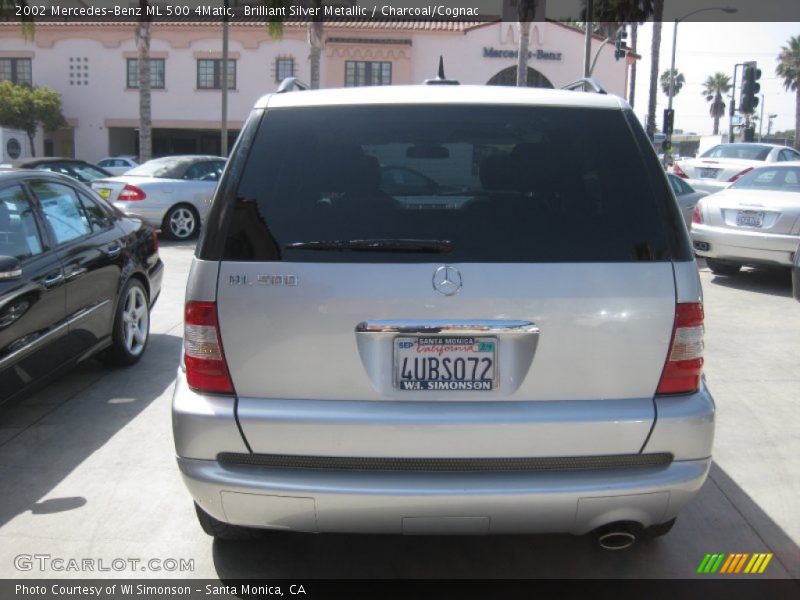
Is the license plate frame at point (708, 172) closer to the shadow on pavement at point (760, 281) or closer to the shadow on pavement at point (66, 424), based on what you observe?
the shadow on pavement at point (760, 281)

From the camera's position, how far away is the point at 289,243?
269 centimetres

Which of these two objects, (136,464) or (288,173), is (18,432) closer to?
(136,464)

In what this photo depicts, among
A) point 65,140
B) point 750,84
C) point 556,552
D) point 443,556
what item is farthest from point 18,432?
point 65,140

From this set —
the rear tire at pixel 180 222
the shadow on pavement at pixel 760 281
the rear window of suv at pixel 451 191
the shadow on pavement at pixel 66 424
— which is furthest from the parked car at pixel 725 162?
the rear window of suv at pixel 451 191

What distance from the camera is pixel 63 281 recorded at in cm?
491

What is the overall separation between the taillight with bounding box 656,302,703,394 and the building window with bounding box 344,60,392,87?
34.0m

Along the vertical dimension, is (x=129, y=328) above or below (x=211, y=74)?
below

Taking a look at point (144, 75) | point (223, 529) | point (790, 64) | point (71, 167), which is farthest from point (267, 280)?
point (790, 64)

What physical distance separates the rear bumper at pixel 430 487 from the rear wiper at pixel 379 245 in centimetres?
52

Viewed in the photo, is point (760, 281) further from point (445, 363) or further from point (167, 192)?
point (167, 192)

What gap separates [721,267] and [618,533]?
877 cm

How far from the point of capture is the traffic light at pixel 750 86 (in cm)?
2017

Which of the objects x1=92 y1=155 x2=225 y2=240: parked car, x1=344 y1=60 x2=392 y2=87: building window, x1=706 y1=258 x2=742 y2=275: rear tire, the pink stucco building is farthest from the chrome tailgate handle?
x1=344 y1=60 x2=392 y2=87: building window

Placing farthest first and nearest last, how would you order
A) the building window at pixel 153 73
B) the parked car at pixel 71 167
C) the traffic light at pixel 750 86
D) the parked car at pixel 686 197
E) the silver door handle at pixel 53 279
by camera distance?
the building window at pixel 153 73, the traffic light at pixel 750 86, the parked car at pixel 686 197, the parked car at pixel 71 167, the silver door handle at pixel 53 279
